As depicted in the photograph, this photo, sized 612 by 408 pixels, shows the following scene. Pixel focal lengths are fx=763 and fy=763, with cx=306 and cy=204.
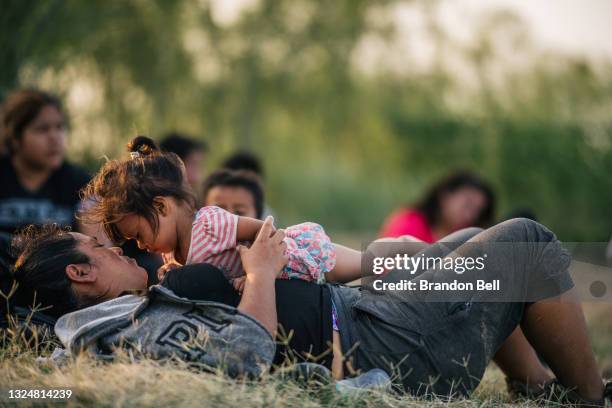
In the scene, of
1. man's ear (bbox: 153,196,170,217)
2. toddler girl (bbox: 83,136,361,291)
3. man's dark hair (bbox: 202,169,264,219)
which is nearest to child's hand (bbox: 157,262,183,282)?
toddler girl (bbox: 83,136,361,291)

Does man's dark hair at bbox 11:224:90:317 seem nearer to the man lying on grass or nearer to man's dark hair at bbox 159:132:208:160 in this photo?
the man lying on grass

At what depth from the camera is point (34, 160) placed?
17.6 feet

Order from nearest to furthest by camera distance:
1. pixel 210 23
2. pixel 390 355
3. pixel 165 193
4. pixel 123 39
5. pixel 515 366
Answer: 1. pixel 390 355
2. pixel 165 193
3. pixel 515 366
4. pixel 123 39
5. pixel 210 23

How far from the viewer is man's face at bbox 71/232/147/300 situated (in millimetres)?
2824

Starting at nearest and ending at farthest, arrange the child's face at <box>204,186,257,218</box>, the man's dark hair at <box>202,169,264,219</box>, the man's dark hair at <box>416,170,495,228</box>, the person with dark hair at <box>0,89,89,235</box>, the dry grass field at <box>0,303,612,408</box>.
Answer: the dry grass field at <box>0,303,612,408</box>, the child's face at <box>204,186,257,218</box>, the man's dark hair at <box>202,169,264,219</box>, the person with dark hair at <box>0,89,89,235</box>, the man's dark hair at <box>416,170,495,228</box>

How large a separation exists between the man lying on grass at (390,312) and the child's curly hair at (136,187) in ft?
0.45

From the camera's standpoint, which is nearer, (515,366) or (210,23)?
(515,366)

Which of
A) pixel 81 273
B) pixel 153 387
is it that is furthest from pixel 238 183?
pixel 153 387

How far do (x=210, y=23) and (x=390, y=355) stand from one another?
6.89 meters

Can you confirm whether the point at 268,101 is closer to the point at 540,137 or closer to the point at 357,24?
the point at 357,24

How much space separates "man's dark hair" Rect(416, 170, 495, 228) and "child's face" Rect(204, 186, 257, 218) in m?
2.67

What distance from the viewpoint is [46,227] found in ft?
9.68

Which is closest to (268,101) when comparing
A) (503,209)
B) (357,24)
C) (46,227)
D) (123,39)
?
(357,24)

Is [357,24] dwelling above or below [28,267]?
above
